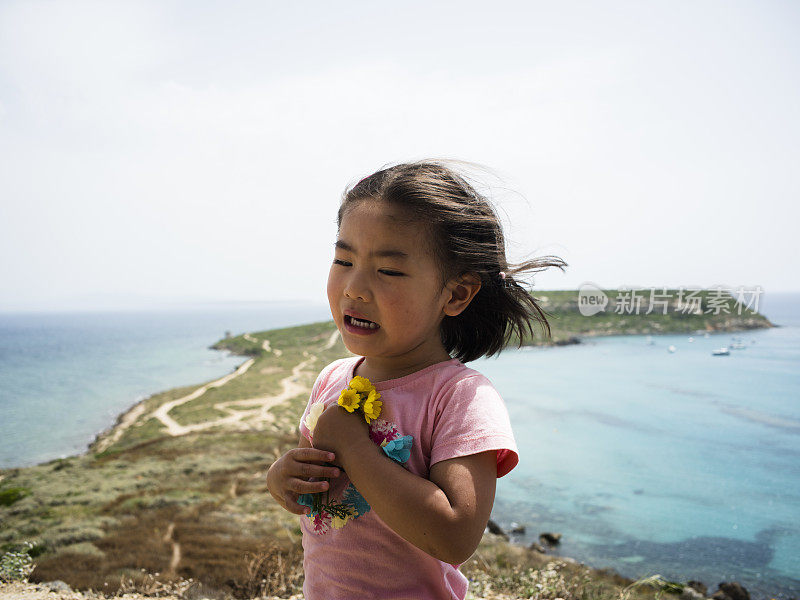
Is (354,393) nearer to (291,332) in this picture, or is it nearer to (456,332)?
(456,332)

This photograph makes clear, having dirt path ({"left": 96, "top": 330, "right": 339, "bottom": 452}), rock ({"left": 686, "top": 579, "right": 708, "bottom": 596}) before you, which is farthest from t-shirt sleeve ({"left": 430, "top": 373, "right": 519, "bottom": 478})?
dirt path ({"left": 96, "top": 330, "right": 339, "bottom": 452})

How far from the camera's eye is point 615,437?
2619 cm

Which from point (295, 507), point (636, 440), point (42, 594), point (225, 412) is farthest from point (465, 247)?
point (225, 412)

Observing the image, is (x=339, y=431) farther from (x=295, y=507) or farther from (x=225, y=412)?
(x=225, y=412)

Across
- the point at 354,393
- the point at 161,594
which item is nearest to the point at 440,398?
the point at 354,393

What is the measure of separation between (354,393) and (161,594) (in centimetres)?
552

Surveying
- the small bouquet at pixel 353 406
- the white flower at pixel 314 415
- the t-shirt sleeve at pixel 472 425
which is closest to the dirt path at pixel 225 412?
the white flower at pixel 314 415

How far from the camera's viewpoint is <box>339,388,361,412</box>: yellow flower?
1258 mm

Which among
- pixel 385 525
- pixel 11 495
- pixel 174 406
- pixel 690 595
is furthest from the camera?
pixel 174 406

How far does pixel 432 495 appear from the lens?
108cm

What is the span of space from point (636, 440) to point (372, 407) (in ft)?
92.5

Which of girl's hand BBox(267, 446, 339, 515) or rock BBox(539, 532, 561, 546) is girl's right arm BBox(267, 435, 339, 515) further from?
rock BBox(539, 532, 561, 546)

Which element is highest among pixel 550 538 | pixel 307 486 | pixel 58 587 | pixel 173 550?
pixel 307 486

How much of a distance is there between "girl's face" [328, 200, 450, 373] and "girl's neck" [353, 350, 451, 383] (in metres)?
0.01
